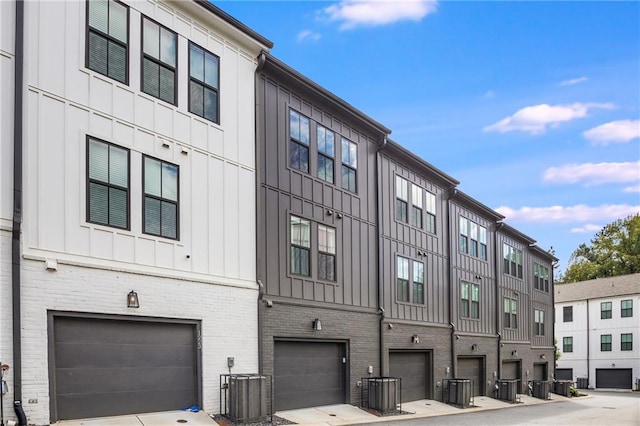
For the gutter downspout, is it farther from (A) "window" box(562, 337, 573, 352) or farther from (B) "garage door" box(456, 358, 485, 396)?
(A) "window" box(562, 337, 573, 352)

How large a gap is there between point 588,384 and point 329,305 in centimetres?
3912

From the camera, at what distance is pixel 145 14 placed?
13211 millimetres

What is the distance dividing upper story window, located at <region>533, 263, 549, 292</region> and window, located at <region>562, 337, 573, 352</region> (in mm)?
15149

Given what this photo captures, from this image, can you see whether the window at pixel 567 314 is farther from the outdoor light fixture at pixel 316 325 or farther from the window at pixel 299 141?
the window at pixel 299 141

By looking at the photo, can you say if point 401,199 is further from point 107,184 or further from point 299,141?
point 107,184

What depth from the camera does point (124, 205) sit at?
12406 millimetres

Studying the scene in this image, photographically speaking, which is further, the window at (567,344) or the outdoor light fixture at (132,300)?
the window at (567,344)

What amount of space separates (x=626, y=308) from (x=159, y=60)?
4541 cm

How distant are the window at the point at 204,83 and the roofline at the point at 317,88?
1579mm

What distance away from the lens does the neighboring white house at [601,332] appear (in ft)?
157

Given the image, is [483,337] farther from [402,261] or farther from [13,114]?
[13,114]

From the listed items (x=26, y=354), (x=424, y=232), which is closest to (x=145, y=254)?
(x=26, y=354)

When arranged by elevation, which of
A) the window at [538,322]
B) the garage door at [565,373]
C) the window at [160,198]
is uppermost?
the window at [160,198]

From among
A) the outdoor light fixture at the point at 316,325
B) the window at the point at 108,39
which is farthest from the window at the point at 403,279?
the window at the point at 108,39
